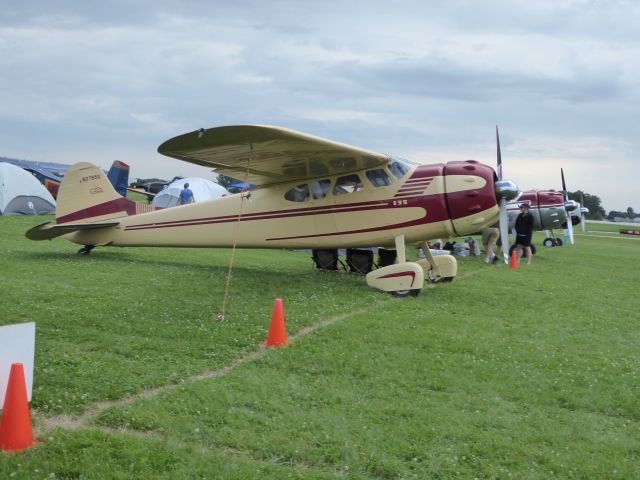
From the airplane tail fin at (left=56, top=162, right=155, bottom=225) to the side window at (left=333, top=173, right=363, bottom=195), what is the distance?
5.59 meters

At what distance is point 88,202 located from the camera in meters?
15.6

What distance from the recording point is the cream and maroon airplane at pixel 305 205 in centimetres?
1147

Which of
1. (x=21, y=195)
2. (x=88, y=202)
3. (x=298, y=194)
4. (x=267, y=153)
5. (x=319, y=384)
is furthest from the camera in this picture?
(x=21, y=195)

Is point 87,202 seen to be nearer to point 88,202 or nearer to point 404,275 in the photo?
point 88,202

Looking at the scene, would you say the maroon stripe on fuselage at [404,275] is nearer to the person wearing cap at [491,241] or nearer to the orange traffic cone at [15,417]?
the orange traffic cone at [15,417]

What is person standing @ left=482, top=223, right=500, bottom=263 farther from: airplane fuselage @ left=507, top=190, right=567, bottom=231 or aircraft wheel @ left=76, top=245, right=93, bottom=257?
aircraft wheel @ left=76, top=245, right=93, bottom=257

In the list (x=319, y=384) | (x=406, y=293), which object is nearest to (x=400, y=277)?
(x=406, y=293)

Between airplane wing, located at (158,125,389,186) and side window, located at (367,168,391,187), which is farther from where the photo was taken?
side window, located at (367,168,391,187)

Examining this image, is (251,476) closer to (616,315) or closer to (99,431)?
(99,431)

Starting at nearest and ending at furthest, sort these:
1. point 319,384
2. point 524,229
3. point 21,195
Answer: point 319,384 → point 524,229 → point 21,195

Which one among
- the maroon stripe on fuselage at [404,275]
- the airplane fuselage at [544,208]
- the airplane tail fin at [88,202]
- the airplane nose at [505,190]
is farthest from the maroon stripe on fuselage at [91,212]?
the airplane fuselage at [544,208]

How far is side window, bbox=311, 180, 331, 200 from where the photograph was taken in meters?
13.2

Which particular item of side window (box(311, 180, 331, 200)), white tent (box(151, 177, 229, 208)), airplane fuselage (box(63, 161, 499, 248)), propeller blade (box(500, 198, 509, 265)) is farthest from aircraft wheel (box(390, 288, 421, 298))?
white tent (box(151, 177, 229, 208))

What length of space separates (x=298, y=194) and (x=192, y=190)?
2182 cm
